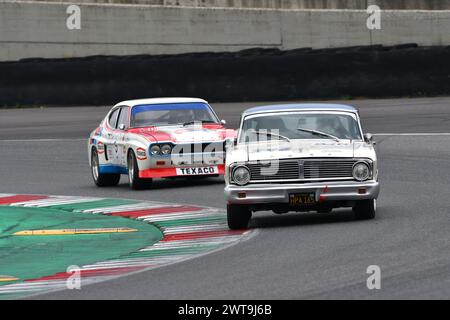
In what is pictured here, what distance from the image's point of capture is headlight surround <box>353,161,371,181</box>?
13188 mm

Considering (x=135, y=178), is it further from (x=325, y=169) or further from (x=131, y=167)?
(x=325, y=169)

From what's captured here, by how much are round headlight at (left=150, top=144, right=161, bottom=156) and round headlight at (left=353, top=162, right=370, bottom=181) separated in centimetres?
572

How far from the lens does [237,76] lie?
104ft

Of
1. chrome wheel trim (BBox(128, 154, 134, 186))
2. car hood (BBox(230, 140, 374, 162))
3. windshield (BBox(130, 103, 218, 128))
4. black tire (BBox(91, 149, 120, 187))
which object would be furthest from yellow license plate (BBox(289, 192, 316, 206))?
black tire (BBox(91, 149, 120, 187))

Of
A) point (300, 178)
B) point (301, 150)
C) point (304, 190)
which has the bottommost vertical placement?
point (304, 190)

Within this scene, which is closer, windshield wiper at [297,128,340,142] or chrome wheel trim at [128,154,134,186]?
windshield wiper at [297,128,340,142]

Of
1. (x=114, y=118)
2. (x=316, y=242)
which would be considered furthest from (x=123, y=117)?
(x=316, y=242)

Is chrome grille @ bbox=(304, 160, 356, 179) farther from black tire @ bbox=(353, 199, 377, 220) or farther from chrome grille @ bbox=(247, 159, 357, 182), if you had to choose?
black tire @ bbox=(353, 199, 377, 220)

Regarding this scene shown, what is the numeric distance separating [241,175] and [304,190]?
0.70 metres

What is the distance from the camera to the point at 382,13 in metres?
37.7

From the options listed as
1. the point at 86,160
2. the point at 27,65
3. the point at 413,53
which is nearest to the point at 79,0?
the point at 27,65

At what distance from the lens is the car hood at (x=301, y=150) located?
13.2 metres
